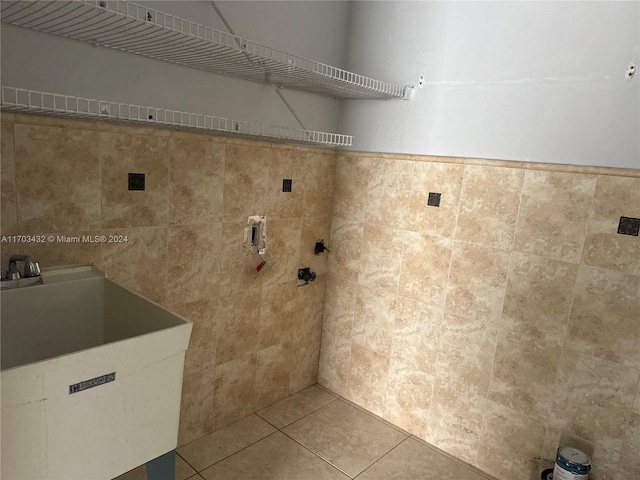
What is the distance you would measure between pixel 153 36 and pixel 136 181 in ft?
1.82

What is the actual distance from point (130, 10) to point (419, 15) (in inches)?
56.8

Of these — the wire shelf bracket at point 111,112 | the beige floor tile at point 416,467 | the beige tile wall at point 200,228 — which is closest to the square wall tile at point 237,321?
the beige tile wall at point 200,228

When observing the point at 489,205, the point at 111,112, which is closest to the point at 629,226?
the point at 489,205

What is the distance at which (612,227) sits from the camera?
5.29ft

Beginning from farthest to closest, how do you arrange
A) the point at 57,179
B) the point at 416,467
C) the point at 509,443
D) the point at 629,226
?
1. the point at 416,467
2. the point at 509,443
3. the point at 629,226
4. the point at 57,179

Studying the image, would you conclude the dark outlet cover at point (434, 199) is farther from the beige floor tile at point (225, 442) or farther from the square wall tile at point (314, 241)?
the beige floor tile at point (225, 442)

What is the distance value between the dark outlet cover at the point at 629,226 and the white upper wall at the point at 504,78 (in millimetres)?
203

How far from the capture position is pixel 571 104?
1686mm

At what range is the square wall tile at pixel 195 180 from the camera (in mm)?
1735

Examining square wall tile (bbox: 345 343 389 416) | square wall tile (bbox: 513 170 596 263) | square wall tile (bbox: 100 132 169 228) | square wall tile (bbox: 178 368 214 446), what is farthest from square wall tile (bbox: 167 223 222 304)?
square wall tile (bbox: 513 170 596 263)

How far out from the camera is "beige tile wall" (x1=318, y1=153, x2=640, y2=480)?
164 cm

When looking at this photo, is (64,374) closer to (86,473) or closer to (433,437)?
(86,473)

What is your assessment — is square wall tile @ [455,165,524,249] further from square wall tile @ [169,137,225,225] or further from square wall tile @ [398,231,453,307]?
square wall tile @ [169,137,225,225]

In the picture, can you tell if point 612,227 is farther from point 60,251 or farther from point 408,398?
point 60,251
